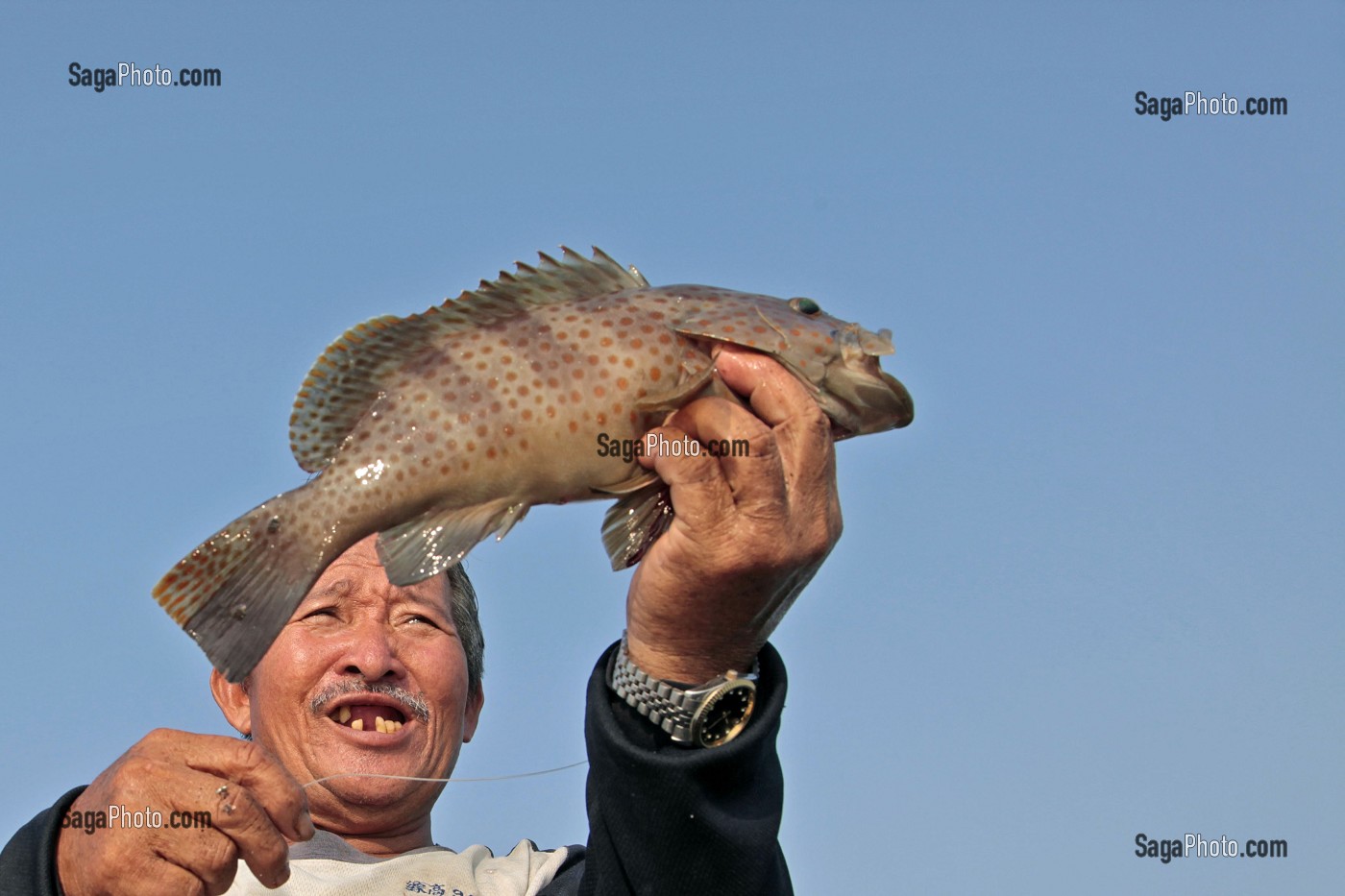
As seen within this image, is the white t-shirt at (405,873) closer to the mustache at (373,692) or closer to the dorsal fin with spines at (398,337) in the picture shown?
the mustache at (373,692)

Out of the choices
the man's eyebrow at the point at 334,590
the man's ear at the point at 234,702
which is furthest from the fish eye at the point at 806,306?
the man's ear at the point at 234,702

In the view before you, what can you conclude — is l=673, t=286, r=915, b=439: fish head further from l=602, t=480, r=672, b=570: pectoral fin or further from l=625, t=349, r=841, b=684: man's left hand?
l=602, t=480, r=672, b=570: pectoral fin

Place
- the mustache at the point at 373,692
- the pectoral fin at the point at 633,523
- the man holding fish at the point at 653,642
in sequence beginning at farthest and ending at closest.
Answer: the mustache at the point at 373,692 < the pectoral fin at the point at 633,523 < the man holding fish at the point at 653,642

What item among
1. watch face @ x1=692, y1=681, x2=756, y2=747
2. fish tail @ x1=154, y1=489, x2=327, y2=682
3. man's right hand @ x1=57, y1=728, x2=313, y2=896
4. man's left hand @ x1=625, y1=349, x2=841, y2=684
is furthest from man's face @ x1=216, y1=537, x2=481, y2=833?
man's left hand @ x1=625, y1=349, x2=841, y2=684

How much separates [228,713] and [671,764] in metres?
3.62

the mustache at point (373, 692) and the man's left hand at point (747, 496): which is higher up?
the man's left hand at point (747, 496)

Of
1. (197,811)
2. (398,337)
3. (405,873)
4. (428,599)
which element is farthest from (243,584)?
(428,599)

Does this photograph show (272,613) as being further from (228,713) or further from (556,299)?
(228,713)

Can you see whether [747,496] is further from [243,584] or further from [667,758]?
[243,584]

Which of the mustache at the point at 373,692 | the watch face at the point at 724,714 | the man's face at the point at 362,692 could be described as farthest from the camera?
the mustache at the point at 373,692

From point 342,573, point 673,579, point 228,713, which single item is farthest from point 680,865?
point 228,713

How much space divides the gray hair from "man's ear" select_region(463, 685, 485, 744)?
0.09 feet

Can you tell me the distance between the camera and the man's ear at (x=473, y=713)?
24.2ft

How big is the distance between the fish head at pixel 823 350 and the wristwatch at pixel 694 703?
96 centimetres
